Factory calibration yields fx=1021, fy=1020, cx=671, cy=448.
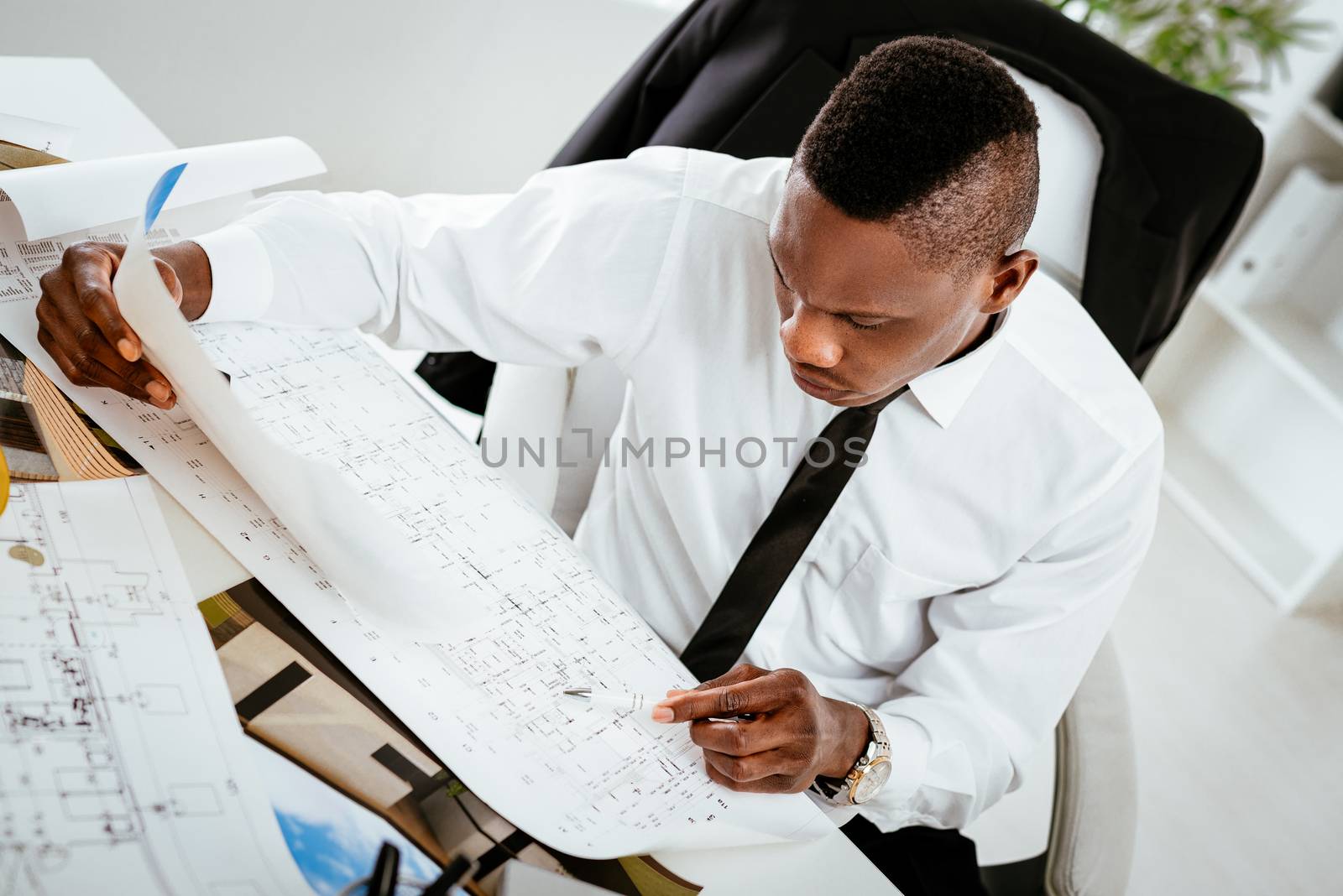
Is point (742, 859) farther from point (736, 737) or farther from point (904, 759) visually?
point (904, 759)

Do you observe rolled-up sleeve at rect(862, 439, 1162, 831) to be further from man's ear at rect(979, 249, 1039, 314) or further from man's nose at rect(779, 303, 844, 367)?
man's nose at rect(779, 303, 844, 367)

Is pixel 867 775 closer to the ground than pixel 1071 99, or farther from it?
closer to the ground

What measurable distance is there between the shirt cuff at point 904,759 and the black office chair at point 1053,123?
230mm

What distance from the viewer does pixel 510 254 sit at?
1.02 m

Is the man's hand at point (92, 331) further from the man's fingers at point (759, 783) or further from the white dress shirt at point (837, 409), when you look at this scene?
the man's fingers at point (759, 783)

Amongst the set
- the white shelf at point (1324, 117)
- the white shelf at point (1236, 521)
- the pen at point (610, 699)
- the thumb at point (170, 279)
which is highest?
the white shelf at point (1324, 117)

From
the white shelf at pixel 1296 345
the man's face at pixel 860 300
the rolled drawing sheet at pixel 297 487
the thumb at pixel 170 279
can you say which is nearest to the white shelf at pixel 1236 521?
the white shelf at pixel 1296 345

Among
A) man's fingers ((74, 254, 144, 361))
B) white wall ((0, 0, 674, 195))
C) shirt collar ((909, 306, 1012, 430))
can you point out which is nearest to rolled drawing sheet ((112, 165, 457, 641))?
man's fingers ((74, 254, 144, 361))

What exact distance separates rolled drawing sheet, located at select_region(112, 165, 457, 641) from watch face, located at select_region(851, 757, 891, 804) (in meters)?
0.38

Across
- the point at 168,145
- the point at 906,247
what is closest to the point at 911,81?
the point at 906,247

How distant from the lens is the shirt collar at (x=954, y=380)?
95 cm

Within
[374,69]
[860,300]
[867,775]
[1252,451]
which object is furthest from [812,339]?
[1252,451]

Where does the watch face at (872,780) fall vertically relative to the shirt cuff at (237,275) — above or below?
below

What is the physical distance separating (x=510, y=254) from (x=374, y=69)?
81cm
